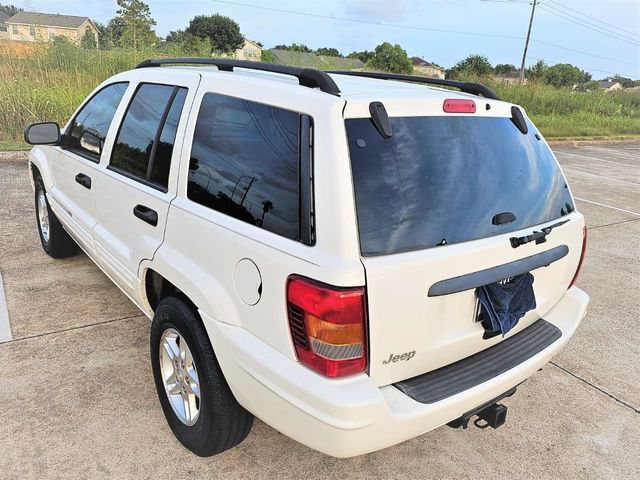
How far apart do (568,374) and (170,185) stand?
108 inches

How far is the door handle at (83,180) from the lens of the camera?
10.7ft

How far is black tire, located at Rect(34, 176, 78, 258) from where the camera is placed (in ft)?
14.1

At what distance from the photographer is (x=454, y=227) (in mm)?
1921

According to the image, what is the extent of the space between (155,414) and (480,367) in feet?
5.49

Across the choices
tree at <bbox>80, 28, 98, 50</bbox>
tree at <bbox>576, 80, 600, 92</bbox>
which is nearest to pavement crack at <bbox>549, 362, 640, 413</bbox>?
tree at <bbox>80, 28, 98, 50</bbox>

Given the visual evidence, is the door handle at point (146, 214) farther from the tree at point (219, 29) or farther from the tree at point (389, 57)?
the tree at point (219, 29)

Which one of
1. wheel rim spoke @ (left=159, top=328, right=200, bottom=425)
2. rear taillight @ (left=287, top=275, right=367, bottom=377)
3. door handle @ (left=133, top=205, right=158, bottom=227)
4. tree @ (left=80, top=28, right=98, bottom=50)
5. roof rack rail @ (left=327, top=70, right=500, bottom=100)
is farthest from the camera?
A: tree @ (left=80, top=28, right=98, bottom=50)

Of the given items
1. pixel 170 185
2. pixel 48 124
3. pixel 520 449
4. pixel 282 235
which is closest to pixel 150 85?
pixel 170 185

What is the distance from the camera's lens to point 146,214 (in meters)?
2.52

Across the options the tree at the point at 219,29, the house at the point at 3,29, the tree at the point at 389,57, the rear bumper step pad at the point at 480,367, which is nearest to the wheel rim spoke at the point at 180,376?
the rear bumper step pad at the point at 480,367

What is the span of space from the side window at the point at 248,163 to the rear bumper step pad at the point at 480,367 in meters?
0.75

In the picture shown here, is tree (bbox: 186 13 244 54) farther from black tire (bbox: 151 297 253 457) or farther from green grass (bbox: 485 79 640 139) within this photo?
black tire (bbox: 151 297 253 457)

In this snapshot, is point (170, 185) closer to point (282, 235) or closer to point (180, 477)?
point (282, 235)

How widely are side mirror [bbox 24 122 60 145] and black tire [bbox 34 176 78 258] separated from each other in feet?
2.58
